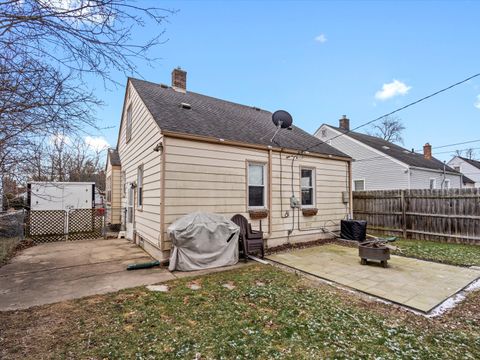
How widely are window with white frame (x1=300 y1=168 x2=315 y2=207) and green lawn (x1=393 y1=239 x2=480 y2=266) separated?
2920mm

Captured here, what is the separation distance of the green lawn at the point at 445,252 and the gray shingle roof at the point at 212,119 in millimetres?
3990

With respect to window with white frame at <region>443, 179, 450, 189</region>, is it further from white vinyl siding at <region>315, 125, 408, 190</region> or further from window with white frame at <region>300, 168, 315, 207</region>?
window with white frame at <region>300, 168, 315, 207</region>

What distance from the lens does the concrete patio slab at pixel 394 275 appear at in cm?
Answer: 402

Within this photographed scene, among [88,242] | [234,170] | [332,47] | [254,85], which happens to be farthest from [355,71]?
[88,242]

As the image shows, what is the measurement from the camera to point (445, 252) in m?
7.10

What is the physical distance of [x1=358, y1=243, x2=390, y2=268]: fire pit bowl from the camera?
18.1 ft

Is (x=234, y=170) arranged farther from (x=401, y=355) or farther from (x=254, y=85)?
(x=254, y=85)

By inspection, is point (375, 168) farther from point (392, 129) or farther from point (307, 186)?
point (392, 129)

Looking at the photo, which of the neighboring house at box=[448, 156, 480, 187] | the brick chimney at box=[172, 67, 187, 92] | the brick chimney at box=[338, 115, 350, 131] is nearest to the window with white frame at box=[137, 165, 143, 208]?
the brick chimney at box=[172, 67, 187, 92]

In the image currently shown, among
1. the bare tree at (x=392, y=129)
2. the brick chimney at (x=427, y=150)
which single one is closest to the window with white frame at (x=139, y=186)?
the brick chimney at (x=427, y=150)

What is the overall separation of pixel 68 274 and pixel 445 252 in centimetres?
960

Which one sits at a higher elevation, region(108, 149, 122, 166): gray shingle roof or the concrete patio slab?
region(108, 149, 122, 166): gray shingle roof

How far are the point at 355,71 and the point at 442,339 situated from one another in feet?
34.2

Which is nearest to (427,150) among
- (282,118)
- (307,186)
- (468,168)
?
(307,186)
